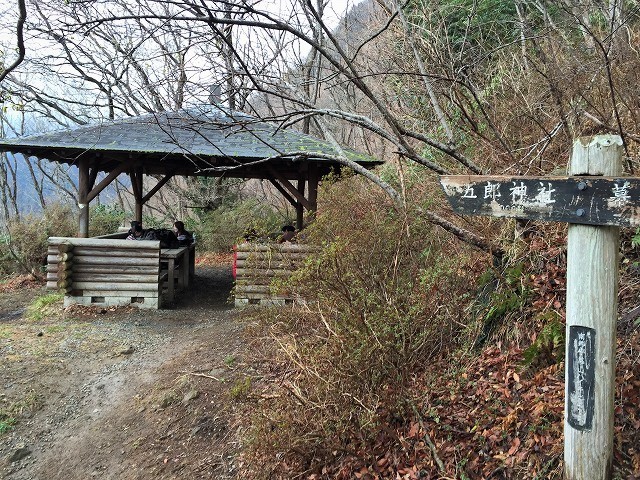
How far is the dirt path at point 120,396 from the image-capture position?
4.03 m

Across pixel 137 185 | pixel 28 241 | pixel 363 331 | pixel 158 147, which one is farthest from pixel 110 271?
pixel 28 241

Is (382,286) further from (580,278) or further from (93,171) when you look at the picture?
(93,171)

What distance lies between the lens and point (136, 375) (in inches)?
219

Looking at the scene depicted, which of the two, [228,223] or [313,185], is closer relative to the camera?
[313,185]

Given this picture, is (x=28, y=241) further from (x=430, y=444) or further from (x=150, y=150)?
(x=430, y=444)

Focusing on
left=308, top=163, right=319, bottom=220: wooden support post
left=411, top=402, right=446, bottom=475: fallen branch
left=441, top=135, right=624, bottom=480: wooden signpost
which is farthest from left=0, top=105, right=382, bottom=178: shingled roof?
left=441, top=135, right=624, bottom=480: wooden signpost

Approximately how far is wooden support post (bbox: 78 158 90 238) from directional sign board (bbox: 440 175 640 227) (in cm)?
799

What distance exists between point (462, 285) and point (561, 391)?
135 centimetres

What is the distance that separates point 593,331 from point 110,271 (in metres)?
7.82

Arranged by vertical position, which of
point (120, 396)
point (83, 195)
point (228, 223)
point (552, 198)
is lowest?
point (120, 396)

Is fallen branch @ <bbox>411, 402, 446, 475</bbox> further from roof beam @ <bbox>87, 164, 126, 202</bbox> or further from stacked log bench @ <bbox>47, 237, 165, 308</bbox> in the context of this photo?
roof beam @ <bbox>87, 164, 126, 202</bbox>

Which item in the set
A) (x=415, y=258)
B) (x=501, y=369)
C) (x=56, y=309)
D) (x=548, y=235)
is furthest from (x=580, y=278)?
(x=56, y=309)

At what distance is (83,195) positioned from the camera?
8703 millimetres

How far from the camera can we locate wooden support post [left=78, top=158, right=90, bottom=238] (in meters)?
8.65
